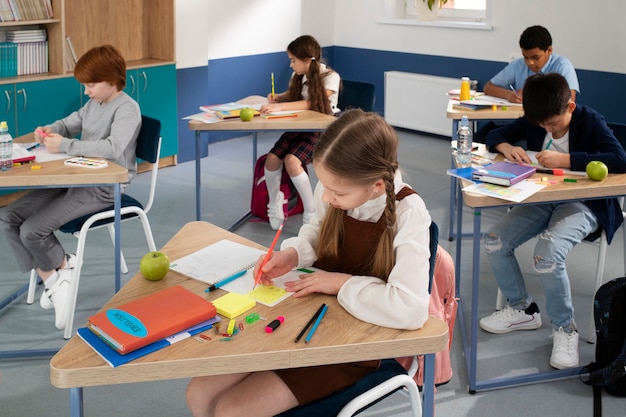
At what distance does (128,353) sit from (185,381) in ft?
4.34

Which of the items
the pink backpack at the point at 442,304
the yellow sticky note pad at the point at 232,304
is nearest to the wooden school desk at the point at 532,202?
the pink backpack at the point at 442,304

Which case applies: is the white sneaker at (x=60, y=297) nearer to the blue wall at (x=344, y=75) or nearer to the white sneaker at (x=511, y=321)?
the white sneaker at (x=511, y=321)

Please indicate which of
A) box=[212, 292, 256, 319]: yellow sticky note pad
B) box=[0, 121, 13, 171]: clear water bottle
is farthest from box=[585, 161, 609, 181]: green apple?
box=[0, 121, 13, 171]: clear water bottle

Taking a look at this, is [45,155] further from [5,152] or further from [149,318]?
[149,318]

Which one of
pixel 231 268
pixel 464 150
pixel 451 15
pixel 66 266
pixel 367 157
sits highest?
pixel 451 15

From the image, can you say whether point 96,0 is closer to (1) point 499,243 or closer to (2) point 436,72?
(2) point 436,72

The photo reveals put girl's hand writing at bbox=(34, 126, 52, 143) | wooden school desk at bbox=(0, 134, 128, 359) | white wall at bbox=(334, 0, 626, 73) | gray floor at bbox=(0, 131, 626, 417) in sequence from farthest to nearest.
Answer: white wall at bbox=(334, 0, 626, 73) < girl's hand writing at bbox=(34, 126, 52, 143) < wooden school desk at bbox=(0, 134, 128, 359) < gray floor at bbox=(0, 131, 626, 417)

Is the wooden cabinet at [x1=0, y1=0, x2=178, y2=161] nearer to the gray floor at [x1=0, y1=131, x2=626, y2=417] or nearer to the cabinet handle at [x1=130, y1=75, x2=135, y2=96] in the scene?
the cabinet handle at [x1=130, y1=75, x2=135, y2=96]

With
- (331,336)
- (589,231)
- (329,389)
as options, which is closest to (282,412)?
(329,389)

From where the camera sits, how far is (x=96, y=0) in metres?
5.41

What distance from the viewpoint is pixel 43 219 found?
10.6 feet

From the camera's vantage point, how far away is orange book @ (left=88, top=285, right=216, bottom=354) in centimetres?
169

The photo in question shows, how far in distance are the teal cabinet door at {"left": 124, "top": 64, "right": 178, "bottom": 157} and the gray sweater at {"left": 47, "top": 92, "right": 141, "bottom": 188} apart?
5.91 ft

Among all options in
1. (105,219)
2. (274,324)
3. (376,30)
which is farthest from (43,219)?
(376,30)
